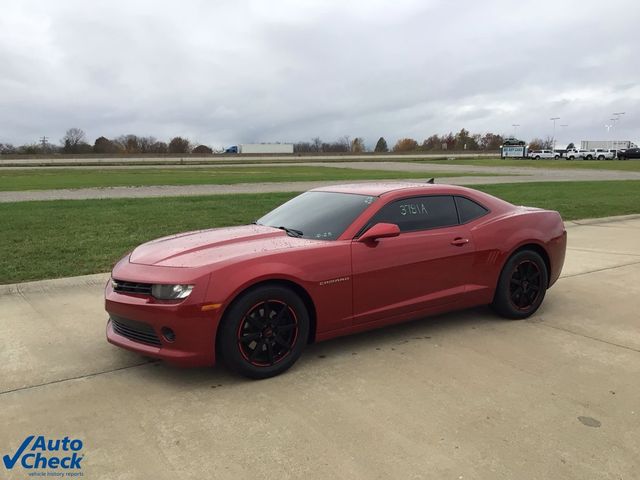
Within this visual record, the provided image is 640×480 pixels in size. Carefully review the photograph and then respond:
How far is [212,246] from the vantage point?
162 inches

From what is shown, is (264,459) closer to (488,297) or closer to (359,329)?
(359,329)

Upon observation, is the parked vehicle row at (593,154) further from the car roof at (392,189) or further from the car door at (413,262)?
the car door at (413,262)

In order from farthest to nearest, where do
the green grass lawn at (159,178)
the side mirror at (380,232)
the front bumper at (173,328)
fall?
the green grass lawn at (159,178), the side mirror at (380,232), the front bumper at (173,328)

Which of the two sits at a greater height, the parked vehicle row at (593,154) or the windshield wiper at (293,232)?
the parked vehicle row at (593,154)

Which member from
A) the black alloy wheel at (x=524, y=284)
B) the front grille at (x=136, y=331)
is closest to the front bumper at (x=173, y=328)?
the front grille at (x=136, y=331)

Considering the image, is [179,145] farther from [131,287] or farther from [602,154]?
[131,287]

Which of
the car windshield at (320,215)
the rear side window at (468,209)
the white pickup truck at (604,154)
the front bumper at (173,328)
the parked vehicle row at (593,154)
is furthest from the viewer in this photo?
the parked vehicle row at (593,154)

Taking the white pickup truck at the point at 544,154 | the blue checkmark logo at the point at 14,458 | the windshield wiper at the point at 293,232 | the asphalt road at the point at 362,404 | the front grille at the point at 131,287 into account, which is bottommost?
the asphalt road at the point at 362,404

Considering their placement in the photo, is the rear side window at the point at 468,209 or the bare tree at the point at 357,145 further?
the bare tree at the point at 357,145

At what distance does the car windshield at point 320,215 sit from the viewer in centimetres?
439

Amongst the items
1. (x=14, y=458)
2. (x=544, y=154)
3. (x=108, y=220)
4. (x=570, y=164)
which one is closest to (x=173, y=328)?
(x=14, y=458)

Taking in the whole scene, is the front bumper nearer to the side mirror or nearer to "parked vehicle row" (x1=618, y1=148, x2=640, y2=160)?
the side mirror

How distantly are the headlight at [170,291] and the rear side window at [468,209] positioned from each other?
2.64 meters

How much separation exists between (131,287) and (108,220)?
24.7ft
